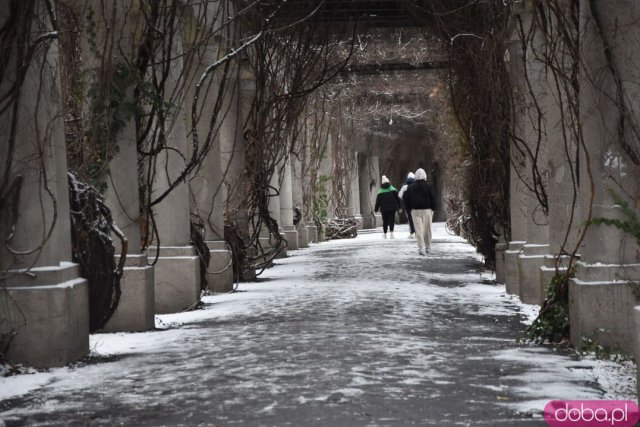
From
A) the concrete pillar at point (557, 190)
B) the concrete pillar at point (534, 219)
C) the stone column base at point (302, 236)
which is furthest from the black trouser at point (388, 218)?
the concrete pillar at point (557, 190)

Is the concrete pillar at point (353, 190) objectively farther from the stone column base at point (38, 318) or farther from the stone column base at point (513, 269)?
the stone column base at point (38, 318)

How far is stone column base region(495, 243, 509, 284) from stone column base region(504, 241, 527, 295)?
149 cm

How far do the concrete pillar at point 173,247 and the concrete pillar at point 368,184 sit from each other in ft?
107

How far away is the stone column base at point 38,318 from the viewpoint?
7.60 metres

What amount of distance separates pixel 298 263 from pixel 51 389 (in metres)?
14.1

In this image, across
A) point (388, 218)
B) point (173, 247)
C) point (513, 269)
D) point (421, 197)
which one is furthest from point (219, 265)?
point (388, 218)

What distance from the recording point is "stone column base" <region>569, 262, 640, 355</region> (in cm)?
775

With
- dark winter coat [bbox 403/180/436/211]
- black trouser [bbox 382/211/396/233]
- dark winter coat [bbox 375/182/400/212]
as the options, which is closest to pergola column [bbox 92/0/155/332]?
dark winter coat [bbox 403/180/436/211]

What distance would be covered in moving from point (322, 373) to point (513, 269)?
21.9ft

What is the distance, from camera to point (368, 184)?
46.5 meters

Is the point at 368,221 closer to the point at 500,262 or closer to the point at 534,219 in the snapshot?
the point at 500,262

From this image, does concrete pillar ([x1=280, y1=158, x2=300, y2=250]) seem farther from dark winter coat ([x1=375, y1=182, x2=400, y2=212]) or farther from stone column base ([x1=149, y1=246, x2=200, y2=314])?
stone column base ([x1=149, y1=246, x2=200, y2=314])

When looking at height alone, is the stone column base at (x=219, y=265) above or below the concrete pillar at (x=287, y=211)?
below

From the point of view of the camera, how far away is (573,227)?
10.3 m
